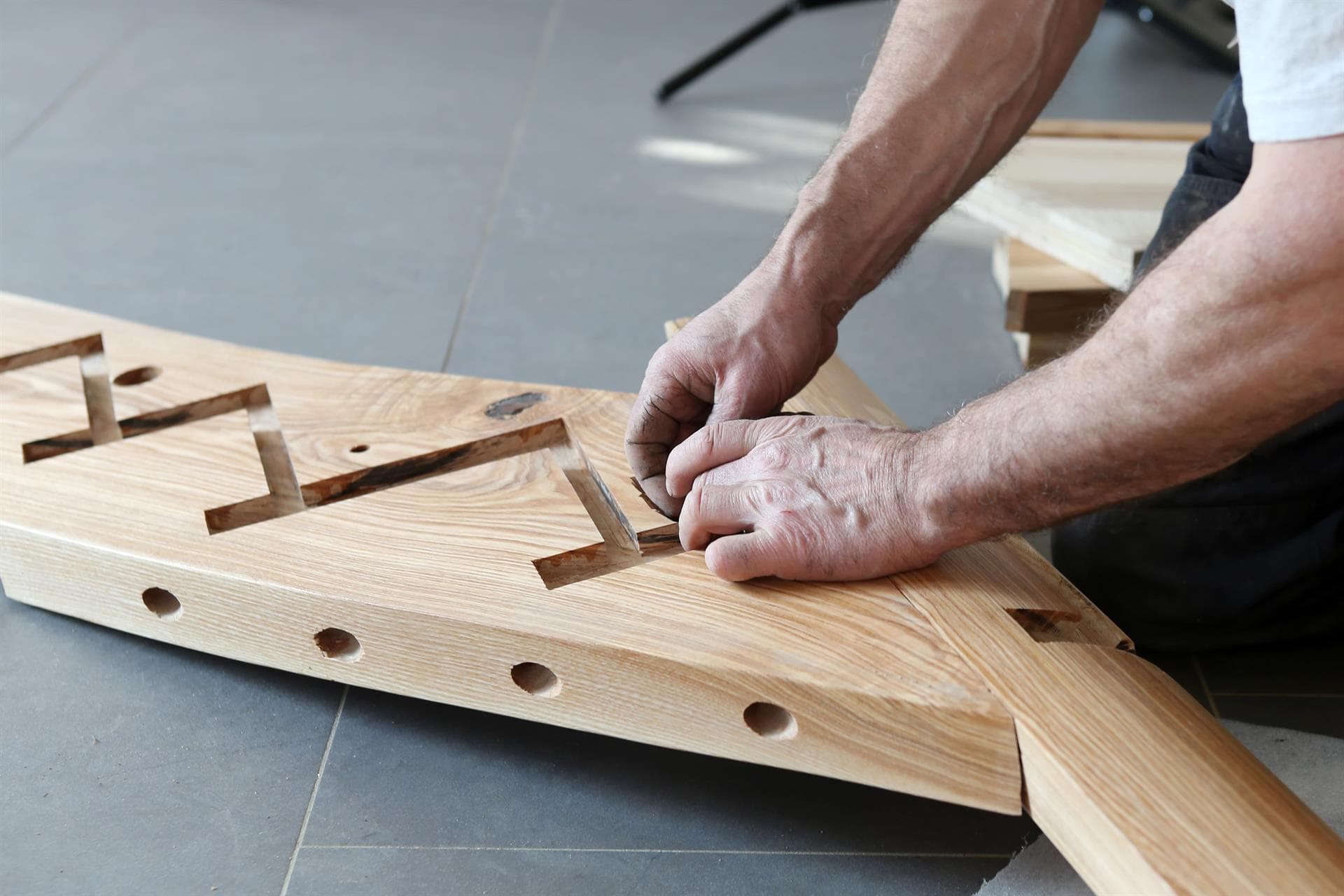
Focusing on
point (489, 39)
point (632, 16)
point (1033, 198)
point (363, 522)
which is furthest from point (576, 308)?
point (632, 16)

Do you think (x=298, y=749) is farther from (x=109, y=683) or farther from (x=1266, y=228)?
(x=1266, y=228)

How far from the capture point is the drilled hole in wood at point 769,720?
0.98 m

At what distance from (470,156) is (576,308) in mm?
740

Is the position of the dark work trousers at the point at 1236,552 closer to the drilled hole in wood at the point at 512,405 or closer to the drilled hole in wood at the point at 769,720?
the drilled hole in wood at the point at 769,720

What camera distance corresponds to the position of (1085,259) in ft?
5.89

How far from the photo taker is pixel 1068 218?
5.96 ft

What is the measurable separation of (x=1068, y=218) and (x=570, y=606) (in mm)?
1150

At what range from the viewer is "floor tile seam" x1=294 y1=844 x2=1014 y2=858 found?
1.05 metres

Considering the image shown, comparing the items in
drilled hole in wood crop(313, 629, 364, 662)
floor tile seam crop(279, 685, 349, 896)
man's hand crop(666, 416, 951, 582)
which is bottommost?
floor tile seam crop(279, 685, 349, 896)

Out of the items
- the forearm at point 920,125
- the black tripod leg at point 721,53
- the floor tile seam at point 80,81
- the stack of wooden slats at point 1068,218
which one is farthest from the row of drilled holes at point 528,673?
the black tripod leg at point 721,53

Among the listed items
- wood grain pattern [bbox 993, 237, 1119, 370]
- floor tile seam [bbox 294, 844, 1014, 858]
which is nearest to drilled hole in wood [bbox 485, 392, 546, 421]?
floor tile seam [bbox 294, 844, 1014, 858]

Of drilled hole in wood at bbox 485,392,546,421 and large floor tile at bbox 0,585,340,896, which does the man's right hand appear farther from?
large floor tile at bbox 0,585,340,896

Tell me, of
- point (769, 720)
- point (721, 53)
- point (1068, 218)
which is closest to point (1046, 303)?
point (1068, 218)

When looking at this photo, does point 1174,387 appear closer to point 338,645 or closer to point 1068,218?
point 338,645
